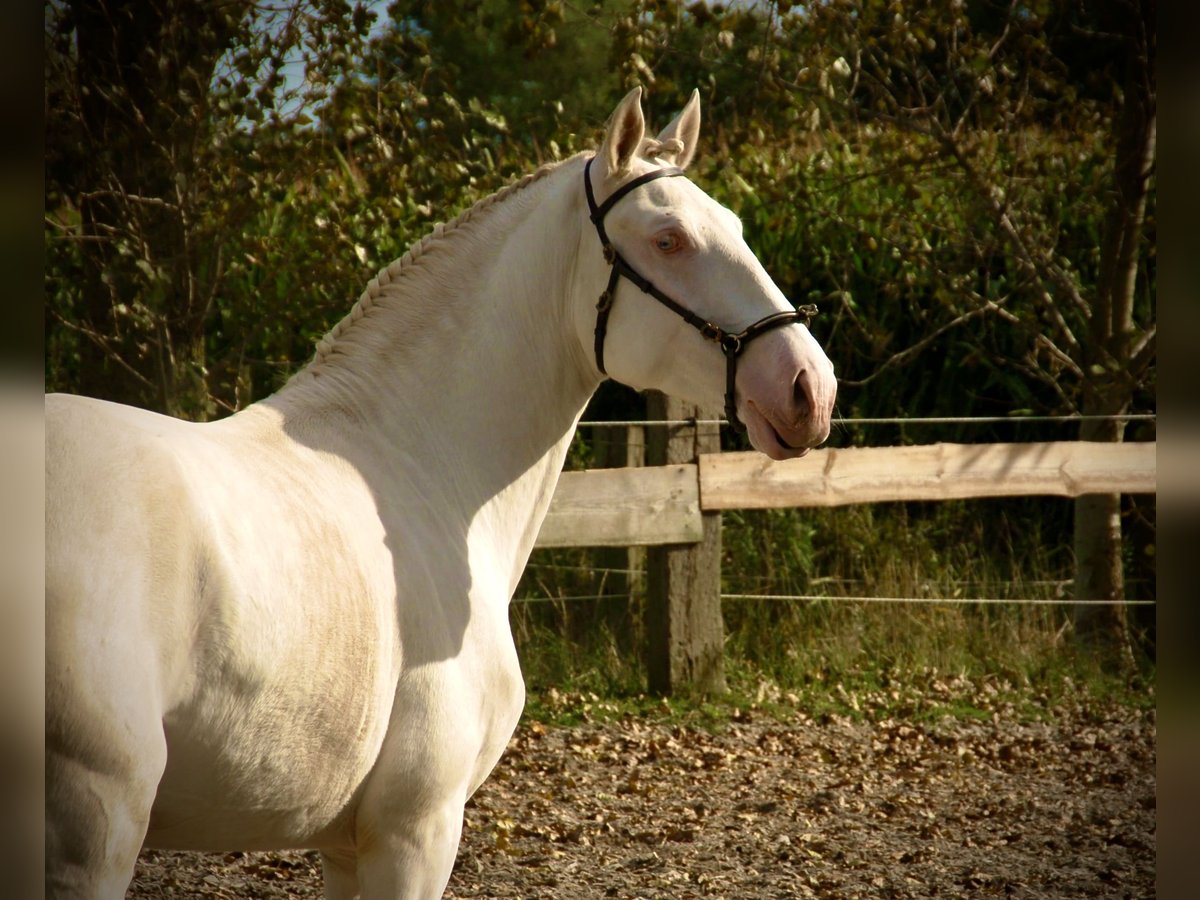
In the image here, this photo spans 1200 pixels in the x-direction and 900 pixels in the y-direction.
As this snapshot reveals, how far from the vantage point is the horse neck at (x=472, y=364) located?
2.12 m

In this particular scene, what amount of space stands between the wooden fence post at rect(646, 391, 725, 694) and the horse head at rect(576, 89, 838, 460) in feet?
11.6

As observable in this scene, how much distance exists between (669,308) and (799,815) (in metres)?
2.81

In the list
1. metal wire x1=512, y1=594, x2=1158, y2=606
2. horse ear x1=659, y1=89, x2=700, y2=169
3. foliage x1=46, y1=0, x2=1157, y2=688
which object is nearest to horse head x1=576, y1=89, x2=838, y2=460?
horse ear x1=659, y1=89, x2=700, y2=169

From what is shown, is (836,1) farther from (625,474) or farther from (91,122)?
(91,122)

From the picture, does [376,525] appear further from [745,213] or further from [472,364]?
[745,213]

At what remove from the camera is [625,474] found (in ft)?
18.5

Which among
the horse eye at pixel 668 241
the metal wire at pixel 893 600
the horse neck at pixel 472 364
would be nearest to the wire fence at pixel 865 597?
the metal wire at pixel 893 600

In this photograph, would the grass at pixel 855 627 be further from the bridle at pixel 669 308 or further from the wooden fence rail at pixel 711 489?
the bridle at pixel 669 308

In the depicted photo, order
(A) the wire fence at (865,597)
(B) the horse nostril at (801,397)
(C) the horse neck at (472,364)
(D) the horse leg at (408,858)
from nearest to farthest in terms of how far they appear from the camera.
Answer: (D) the horse leg at (408,858), (B) the horse nostril at (801,397), (C) the horse neck at (472,364), (A) the wire fence at (865,597)

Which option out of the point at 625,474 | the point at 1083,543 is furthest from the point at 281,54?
the point at 1083,543

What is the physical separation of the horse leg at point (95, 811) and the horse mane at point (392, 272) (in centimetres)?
98

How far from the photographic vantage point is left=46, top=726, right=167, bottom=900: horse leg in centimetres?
128

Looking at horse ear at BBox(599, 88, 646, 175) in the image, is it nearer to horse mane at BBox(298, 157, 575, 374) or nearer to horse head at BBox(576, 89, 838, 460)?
horse head at BBox(576, 89, 838, 460)

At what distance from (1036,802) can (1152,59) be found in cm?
367
